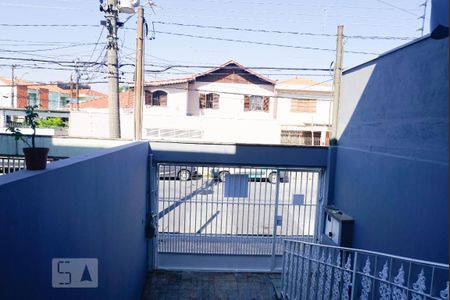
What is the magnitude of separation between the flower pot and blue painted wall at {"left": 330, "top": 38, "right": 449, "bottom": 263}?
3.38 m

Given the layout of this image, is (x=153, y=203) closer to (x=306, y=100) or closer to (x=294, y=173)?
(x=294, y=173)

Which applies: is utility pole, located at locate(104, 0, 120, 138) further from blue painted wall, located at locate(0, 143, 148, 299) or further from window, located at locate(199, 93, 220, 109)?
window, located at locate(199, 93, 220, 109)

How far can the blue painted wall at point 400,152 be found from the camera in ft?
10.6

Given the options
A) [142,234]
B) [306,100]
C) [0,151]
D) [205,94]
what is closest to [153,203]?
[142,234]

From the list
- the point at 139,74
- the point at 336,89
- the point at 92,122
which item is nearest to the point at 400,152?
A: the point at 336,89

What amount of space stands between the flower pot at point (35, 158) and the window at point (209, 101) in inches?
620

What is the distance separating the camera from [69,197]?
6.93 ft

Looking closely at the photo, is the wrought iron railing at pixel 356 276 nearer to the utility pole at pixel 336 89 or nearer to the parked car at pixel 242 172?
the parked car at pixel 242 172

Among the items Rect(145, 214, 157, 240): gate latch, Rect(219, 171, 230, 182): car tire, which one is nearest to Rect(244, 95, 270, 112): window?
Rect(219, 171, 230, 182): car tire

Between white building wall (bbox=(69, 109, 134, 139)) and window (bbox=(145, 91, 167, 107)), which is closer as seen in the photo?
white building wall (bbox=(69, 109, 134, 139))

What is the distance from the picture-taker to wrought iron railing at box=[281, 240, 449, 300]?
2246 mm

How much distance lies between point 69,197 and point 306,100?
1708cm

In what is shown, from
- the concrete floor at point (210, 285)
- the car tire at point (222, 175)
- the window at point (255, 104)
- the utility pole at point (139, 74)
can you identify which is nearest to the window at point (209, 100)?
the window at point (255, 104)

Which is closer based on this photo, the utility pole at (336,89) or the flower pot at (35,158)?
the flower pot at (35,158)
